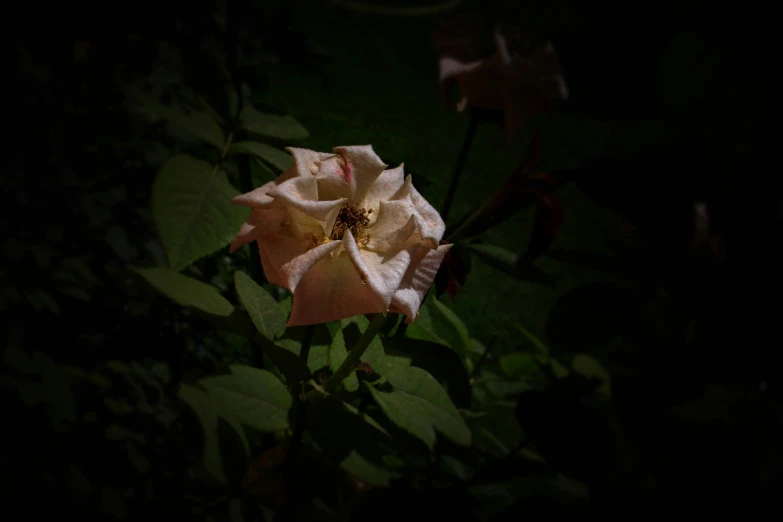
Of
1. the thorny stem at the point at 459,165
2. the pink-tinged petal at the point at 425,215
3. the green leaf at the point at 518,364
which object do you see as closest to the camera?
the pink-tinged petal at the point at 425,215

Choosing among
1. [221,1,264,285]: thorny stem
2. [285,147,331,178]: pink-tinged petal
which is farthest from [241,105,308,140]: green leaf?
[285,147,331,178]: pink-tinged petal

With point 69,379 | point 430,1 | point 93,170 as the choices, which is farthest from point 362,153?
point 430,1

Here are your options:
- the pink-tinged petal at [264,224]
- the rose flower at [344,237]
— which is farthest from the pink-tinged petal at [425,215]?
the pink-tinged petal at [264,224]

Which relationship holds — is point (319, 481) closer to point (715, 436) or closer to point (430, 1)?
point (715, 436)

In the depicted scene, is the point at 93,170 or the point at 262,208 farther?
the point at 93,170

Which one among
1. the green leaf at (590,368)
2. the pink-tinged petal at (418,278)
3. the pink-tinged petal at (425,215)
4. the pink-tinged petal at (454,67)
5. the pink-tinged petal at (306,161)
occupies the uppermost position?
the pink-tinged petal at (454,67)

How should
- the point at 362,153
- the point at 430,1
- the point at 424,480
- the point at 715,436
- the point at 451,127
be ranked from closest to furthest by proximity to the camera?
1. the point at 715,436
2. the point at 362,153
3. the point at 424,480
4. the point at 430,1
5. the point at 451,127

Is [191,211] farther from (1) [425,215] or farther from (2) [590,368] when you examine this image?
(2) [590,368]

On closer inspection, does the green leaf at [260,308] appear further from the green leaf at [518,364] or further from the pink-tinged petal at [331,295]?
the green leaf at [518,364]
